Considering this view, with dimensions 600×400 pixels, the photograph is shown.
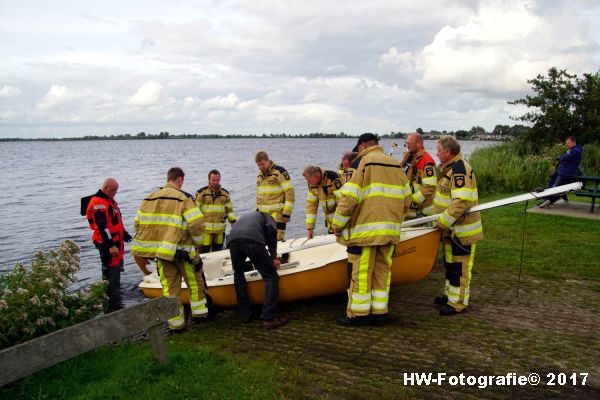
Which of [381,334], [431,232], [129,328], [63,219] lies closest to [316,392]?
[381,334]

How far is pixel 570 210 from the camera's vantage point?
10.9 metres

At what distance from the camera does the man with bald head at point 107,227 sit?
6.34 metres

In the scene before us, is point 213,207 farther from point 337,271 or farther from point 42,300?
point 42,300

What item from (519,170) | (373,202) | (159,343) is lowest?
(159,343)

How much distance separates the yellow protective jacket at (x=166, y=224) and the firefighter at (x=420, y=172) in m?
2.88

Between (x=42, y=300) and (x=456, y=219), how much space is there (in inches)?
173

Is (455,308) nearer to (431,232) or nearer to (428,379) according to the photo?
(431,232)

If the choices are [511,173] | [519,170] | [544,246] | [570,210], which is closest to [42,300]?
[544,246]

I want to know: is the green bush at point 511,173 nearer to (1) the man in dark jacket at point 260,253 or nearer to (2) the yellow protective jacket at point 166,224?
(1) the man in dark jacket at point 260,253

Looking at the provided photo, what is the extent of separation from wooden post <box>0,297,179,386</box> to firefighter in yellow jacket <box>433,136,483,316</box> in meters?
3.13

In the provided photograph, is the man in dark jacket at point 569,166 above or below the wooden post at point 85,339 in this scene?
above

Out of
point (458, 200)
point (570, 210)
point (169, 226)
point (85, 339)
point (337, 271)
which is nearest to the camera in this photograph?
point (85, 339)

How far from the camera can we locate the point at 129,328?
387cm

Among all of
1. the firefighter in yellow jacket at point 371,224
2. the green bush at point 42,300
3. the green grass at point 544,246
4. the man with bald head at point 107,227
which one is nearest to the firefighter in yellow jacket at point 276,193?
the man with bald head at point 107,227
